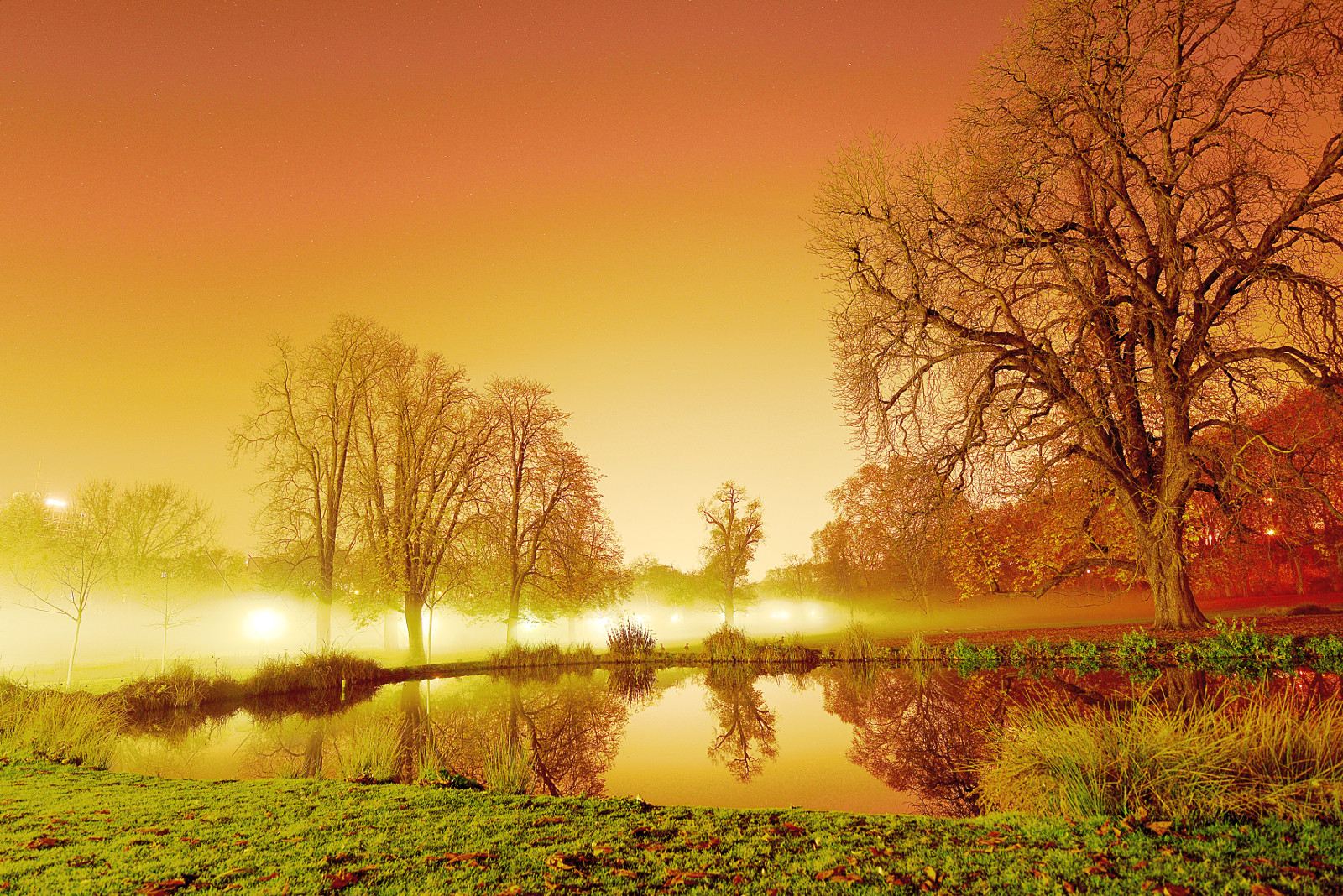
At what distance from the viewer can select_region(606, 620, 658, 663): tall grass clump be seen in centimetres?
2494

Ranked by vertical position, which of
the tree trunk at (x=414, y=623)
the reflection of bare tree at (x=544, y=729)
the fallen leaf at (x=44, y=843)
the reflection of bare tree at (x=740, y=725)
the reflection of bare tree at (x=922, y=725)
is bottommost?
the reflection of bare tree at (x=740, y=725)

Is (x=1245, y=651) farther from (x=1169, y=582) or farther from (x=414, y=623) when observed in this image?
(x=414, y=623)

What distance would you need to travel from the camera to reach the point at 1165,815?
479cm

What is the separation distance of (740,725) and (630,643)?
42.9 feet

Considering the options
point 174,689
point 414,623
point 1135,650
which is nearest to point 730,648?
point 1135,650

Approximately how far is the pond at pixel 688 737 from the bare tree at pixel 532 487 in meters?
11.1

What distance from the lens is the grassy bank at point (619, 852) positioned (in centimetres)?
384

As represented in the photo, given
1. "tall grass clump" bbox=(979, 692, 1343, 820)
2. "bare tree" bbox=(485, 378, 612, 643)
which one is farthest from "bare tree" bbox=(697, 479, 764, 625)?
"tall grass clump" bbox=(979, 692, 1343, 820)

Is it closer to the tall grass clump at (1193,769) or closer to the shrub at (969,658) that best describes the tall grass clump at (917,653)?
the shrub at (969,658)

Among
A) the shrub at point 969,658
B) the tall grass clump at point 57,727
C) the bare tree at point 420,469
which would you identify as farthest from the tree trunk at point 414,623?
the shrub at point 969,658

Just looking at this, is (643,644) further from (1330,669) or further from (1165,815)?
(1165,815)

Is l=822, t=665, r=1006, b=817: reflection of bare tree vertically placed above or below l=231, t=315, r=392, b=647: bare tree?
below

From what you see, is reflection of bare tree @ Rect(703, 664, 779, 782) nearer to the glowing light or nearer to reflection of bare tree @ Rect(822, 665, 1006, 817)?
reflection of bare tree @ Rect(822, 665, 1006, 817)

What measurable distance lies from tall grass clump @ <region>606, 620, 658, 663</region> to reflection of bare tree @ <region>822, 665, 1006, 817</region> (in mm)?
9095
